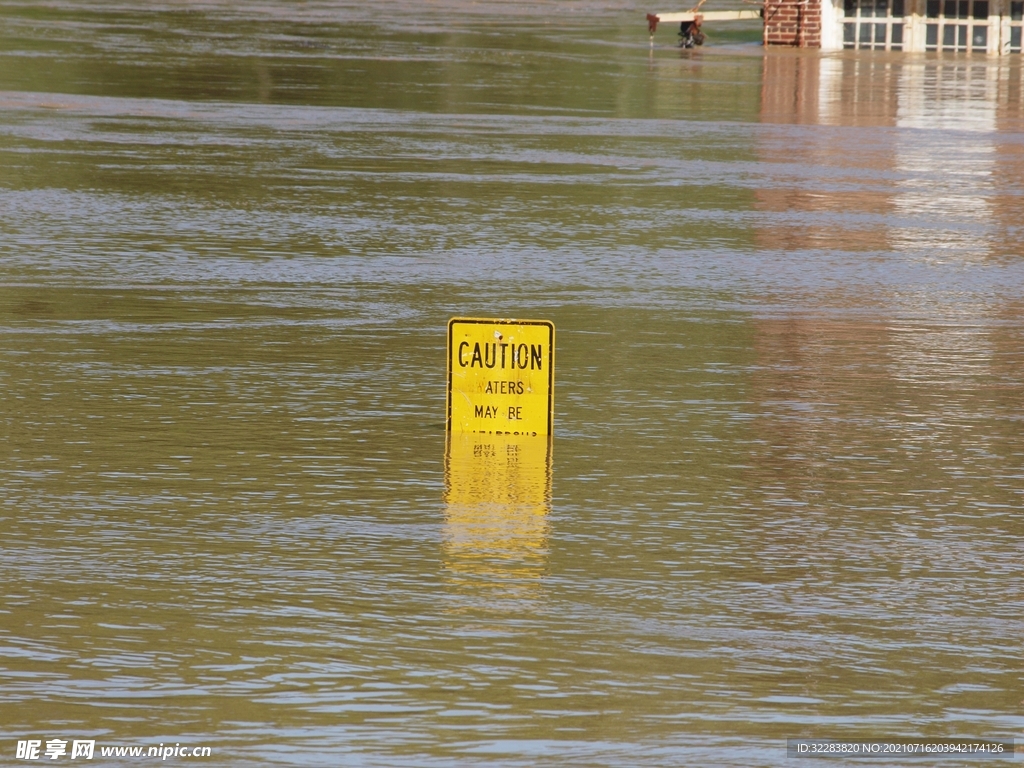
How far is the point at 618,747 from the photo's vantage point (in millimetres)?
4406

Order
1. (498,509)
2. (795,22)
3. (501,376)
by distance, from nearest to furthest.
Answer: (498,509) → (501,376) → (795,22)

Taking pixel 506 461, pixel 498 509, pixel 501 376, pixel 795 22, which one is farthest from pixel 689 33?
pixel 498 509

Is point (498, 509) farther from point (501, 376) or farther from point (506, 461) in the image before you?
point (501, 376)

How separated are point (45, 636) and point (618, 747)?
169cm

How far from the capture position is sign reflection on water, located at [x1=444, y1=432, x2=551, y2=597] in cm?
571

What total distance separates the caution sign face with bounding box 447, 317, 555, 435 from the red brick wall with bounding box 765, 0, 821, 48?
32.0 metres

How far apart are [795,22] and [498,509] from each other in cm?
3308

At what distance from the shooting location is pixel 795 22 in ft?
124

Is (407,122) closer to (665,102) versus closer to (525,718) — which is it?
(665,102)

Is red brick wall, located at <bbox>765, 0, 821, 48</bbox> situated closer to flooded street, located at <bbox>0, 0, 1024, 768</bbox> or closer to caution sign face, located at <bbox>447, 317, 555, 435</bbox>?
flooded street, located at <bbox>0, 0, 1024, 768</bbox>

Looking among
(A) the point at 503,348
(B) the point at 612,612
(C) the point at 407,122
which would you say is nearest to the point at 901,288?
(A) the point at 503,348

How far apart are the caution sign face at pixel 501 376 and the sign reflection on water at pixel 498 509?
0.22 ft

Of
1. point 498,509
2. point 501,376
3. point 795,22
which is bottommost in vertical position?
point 498,509

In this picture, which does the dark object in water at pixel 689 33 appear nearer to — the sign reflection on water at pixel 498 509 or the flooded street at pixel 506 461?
the flooded street at pixel 506 461
